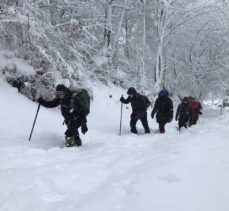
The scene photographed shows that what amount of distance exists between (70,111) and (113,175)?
3.81 m

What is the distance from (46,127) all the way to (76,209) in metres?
8.04

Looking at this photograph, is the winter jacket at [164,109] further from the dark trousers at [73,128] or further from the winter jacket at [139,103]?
the dark trousers at [73,128]

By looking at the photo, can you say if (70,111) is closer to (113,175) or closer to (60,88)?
(60,88)

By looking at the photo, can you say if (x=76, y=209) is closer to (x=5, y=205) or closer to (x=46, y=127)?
(x=5, y=205)

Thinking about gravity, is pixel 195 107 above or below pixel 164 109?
below

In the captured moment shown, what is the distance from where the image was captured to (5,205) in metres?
5.65

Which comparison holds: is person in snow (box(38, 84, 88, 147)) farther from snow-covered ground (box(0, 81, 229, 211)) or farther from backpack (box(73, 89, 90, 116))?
snow-covered ground (box(0, 81, 229, 211))

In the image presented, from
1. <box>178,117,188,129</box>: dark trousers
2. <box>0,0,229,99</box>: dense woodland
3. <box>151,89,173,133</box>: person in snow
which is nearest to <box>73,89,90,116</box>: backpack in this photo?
<box>151,89,173,133</box>: person in snow

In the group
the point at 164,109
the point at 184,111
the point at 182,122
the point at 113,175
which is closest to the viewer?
the point at 113,175

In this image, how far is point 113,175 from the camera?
7.05m

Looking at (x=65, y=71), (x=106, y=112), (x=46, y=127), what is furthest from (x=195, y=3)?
(x=46, y=127)

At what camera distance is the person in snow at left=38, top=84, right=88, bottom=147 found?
1036 cm

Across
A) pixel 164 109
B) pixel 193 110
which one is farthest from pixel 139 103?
pixel 193 110

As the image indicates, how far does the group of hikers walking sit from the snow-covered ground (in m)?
0.61
